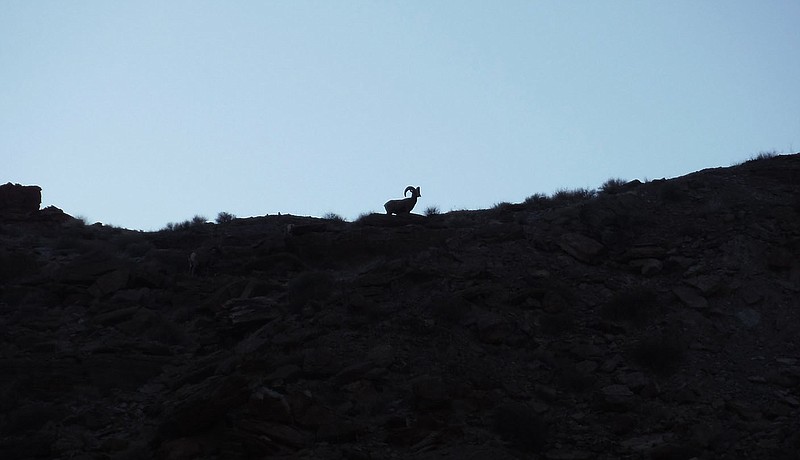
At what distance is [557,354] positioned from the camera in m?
16.2

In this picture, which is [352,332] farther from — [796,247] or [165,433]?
[796,247]

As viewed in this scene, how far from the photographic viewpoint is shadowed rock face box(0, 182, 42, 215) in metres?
28.0

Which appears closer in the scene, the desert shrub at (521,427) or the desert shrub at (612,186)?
the desert shrub at (521,427)

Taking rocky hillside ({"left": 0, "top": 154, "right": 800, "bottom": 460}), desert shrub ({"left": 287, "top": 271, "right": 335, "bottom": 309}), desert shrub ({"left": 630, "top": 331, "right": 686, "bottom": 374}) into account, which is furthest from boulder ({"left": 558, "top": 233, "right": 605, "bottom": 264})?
desert shrub ({"left": 287, "top": 271, "right": 335, "bottom": 309})

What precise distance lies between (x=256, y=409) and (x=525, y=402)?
15.4 feet

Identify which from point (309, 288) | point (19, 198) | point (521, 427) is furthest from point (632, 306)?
point (19, 198)

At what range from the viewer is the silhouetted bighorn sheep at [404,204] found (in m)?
25.0

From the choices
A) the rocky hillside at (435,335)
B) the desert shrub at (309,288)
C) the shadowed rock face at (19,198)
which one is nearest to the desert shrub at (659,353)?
the rocky hillside at (435,335)

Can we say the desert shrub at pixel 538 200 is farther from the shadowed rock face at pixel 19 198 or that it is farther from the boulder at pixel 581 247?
the shadowed rock face at pixel 19 198

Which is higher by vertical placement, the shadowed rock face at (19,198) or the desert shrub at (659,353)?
the shadowed rock face at (19,198)

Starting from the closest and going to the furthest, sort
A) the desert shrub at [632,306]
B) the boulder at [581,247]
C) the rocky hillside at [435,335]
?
the rocky hillside at [435,335], the desert shrub at [632,306], the boulder at [581,247]

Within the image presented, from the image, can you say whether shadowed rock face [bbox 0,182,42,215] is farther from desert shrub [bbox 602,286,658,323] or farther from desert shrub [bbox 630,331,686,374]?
desert shrub [bbox 630,331,686,374]

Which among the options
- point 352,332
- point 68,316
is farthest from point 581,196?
point 68,316

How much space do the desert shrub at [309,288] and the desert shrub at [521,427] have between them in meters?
6.07
